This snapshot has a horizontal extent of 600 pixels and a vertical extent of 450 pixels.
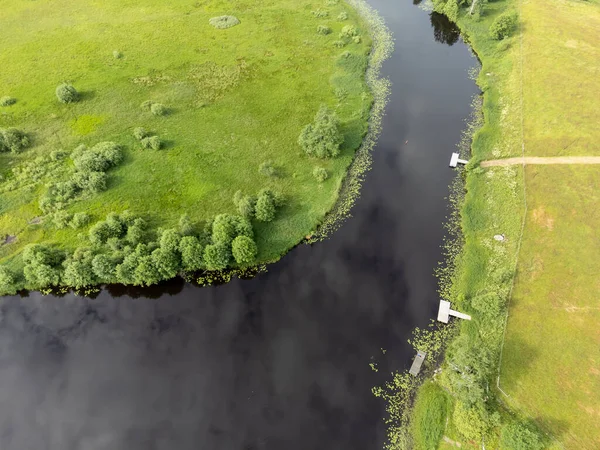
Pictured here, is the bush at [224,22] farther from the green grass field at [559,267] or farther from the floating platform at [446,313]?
the floating platform at [446,313]

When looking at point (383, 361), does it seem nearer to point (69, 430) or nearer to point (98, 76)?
point (69, 430)

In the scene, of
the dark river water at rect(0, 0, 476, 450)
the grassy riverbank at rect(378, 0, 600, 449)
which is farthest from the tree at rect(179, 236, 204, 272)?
the grassy riverbank at rect(378, 0, 600, 449)

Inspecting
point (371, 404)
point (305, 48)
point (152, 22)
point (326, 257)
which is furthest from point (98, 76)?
point (371, 404)

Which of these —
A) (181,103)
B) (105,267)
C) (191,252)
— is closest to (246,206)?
(191,252)

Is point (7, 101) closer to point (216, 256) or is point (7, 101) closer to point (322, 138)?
point (216, 256)

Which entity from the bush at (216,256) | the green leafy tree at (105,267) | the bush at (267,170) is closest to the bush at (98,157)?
the green leafy tree at (105,267)
